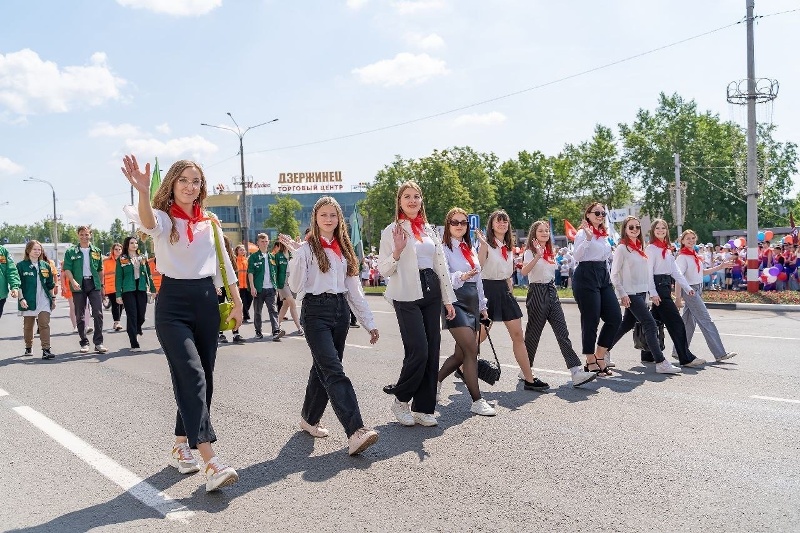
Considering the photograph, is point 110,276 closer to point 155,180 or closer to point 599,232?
point 599,232

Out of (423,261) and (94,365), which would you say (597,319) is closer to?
(423,261)

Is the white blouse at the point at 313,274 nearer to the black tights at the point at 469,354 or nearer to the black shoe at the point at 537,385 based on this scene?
the black tights at the point at 469,354

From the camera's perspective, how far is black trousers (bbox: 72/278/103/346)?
12109 millimetres

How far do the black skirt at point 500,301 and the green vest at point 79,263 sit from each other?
750 cm

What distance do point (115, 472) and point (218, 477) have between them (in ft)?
3.33

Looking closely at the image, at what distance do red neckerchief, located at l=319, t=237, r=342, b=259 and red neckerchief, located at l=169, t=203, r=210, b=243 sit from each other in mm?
1026

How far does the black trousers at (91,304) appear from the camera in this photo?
39.7 ft

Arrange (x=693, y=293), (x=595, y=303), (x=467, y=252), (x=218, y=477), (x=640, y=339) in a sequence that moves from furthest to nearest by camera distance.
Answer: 1. (x=693, y=293)
2. (x=640, y=339)
3. (x=595, y=303)
4. (x=467, y=252)
5. (x=218, y=477)

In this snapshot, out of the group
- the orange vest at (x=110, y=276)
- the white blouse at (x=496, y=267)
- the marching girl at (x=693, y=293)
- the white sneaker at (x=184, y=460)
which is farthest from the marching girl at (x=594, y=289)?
the orange vest at (x=110, y=276)

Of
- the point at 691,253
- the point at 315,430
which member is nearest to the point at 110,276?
the point at 315,430

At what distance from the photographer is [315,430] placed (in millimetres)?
5812

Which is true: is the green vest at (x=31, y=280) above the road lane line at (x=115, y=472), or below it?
above

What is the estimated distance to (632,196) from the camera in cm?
6344

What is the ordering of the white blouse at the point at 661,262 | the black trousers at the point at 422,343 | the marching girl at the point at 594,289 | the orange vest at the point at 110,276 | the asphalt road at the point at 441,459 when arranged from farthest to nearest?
the orange vest at the point at 110,276
the white blouse at the point at 661,262
the marching girl at the point at 594,289
the black trousers at the point at 422,343
the asphalt road at the point at 441,459
